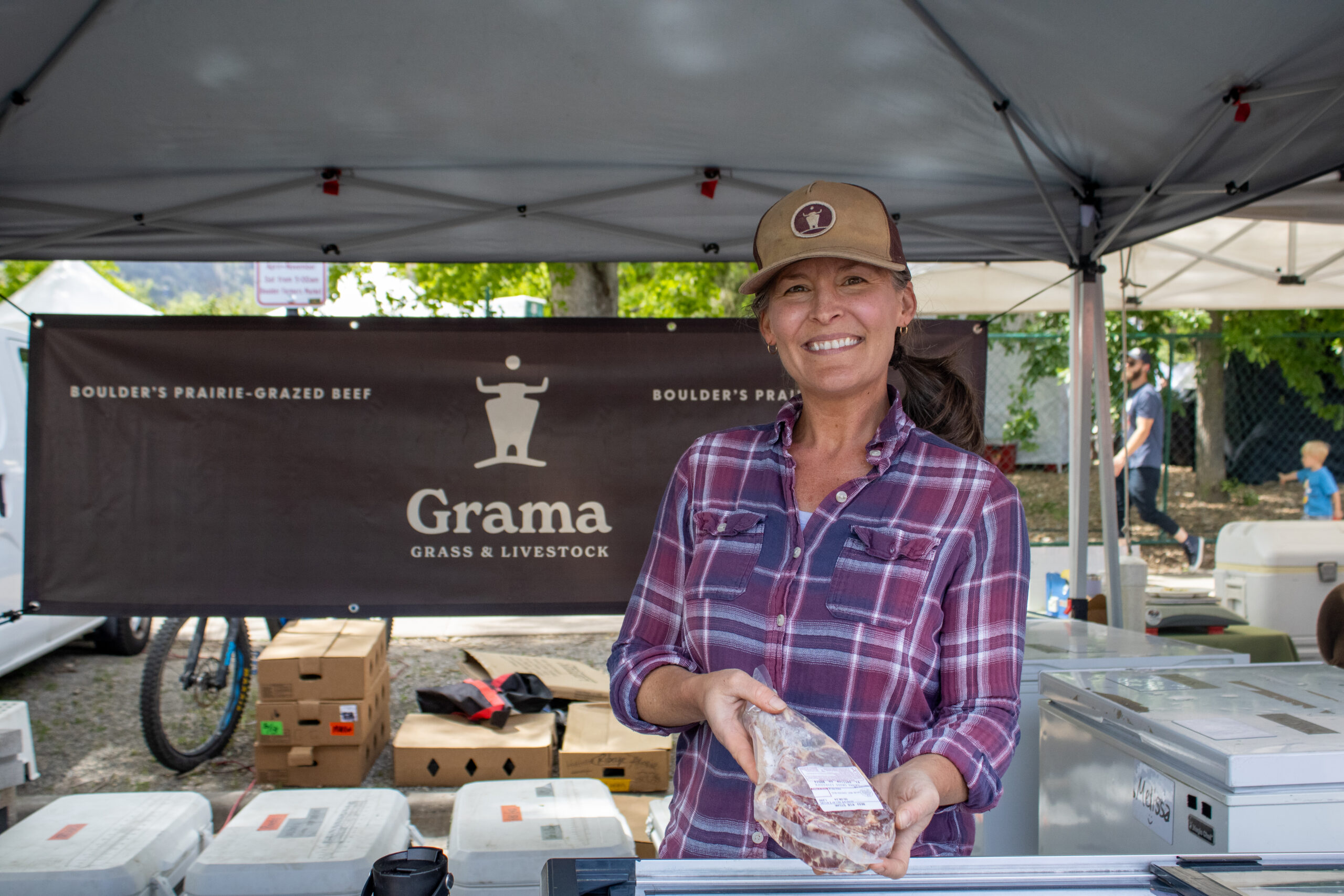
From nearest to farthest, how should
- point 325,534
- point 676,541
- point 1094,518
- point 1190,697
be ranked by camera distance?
point 676,541 < point 1190,697 < point 325,534 < point 1094,518

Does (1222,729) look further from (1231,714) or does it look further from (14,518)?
(14,518)

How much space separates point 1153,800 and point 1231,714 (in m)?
0.23

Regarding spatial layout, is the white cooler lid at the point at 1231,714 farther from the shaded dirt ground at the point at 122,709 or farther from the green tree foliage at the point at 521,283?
the green tree foliage at the point at 521,283

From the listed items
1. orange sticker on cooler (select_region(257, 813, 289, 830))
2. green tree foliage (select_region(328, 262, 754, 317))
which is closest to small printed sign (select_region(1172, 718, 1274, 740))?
orange sticker on cooler (select_region(257, 813, 289, 830))

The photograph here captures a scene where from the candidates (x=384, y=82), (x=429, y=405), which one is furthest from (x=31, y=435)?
(x=384, y=82)

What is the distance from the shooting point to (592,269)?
23.3ft

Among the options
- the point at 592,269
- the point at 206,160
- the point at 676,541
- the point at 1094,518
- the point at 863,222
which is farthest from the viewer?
the point at 1094,518

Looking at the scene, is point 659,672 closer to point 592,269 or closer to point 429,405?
point 429,405

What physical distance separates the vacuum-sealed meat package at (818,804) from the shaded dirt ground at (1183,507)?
10.9m

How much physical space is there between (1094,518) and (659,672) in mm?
12924

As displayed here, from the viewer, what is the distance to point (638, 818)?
3592 millimetres

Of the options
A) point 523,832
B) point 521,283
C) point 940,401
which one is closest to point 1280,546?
point 940,401

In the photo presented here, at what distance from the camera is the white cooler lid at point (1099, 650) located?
2664 mm

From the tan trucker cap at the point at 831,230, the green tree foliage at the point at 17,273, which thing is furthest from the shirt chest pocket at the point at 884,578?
the green tree foliage at the point at 17,273
